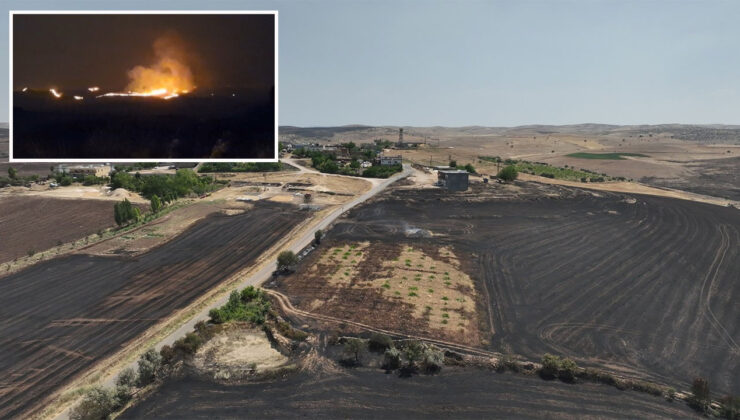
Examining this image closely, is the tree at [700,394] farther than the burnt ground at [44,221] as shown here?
No

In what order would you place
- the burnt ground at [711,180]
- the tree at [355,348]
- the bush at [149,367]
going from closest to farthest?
the bush at [149,367] → the tree at [355,348] → the burnt ground at [711,180]

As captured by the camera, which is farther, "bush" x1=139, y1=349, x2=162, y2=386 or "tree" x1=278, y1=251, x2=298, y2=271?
"tree" x1=278, y1=251, x2=298, y2=271

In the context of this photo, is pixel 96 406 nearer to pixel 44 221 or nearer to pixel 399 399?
pixel 399 399

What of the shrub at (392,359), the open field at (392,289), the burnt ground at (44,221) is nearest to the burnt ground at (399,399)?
the shrub at (392,359)

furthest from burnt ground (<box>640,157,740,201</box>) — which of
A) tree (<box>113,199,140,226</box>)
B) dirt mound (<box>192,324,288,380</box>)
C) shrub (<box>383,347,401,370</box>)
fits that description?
tree (<box>113,199,140,226</box>)

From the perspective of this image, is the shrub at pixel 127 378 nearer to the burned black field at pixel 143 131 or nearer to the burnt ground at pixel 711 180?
the burned black field at pixel 143 131

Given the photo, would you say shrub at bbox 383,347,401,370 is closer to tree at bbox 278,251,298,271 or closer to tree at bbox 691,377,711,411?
tree at bbox 691,377,711,411

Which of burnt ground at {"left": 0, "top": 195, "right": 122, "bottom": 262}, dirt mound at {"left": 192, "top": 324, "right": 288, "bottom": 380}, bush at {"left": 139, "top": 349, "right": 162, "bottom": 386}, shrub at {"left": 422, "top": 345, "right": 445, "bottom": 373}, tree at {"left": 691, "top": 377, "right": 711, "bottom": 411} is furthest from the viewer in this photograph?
burnt ground at {"left": 0, "top": 195, "right": 122, "bottom": 262}

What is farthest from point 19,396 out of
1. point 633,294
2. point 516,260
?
point 633,294
